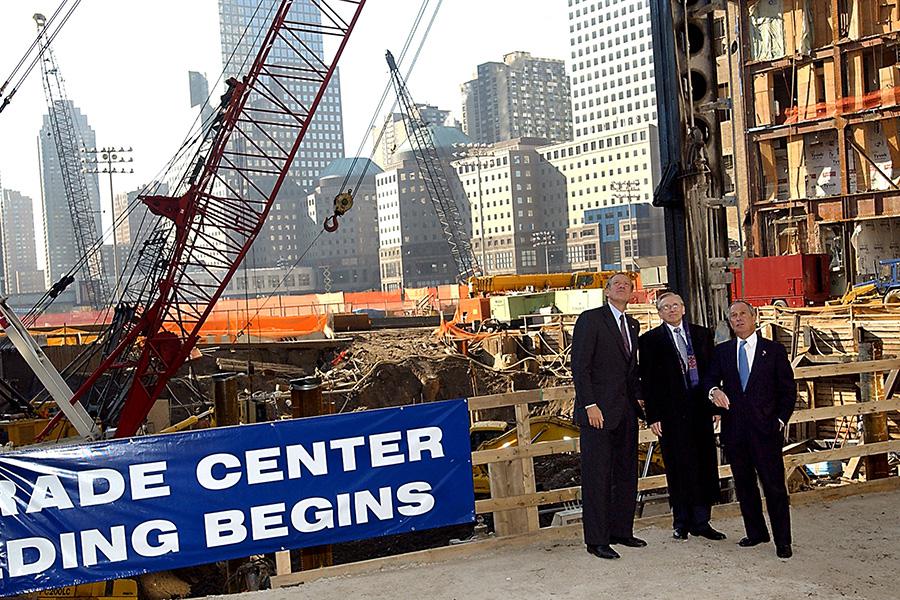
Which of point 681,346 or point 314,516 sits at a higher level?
point 681,346

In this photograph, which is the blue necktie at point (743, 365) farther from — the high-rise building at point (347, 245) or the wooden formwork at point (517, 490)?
the high-rise building at point (347, 245)

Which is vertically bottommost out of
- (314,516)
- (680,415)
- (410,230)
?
(314,516)

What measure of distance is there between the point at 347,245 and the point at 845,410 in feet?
575

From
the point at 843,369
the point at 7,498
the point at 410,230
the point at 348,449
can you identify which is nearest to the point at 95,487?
the point at 7,498

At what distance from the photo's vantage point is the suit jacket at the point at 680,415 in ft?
25.1

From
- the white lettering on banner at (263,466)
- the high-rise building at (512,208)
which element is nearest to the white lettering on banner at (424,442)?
the white lettering on banner at (263,466)

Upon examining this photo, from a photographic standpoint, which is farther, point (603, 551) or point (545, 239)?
point (545, 239)

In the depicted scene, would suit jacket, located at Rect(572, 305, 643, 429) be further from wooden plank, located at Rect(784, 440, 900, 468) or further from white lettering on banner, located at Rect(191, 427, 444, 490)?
wooden plank, located at Rect(784, 440, 900, 468)

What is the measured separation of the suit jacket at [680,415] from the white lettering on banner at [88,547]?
387cm

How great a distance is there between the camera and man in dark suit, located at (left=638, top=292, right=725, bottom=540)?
7.64 meters

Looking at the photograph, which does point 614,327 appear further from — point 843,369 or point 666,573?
point 843,369

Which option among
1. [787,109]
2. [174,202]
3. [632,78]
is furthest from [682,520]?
[632,78]

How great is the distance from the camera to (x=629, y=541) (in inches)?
298

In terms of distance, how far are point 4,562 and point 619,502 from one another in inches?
177
